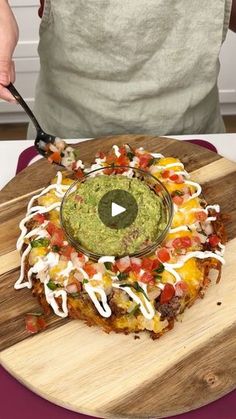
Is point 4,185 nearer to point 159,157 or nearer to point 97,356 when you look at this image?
point 159,157

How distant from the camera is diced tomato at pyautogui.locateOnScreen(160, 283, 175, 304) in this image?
1.17 metres

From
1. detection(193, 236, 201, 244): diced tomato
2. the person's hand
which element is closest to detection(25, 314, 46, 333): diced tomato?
detection(193, 236, 201, 244): diced tomato

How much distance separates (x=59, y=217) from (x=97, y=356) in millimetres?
317

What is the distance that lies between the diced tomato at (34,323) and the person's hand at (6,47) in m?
0.51

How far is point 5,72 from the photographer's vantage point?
54.1 inches

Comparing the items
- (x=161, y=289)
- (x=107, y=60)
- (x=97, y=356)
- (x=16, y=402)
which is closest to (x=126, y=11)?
(x=107, y=60)

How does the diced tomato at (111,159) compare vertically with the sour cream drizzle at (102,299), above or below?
above

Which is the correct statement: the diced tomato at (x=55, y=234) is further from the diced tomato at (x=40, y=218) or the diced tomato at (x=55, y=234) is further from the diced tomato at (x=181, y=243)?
the diced tomato at (x=181, y=243)

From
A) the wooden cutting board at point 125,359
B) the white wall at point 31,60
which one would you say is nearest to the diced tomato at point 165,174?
the wooden cutting board at point 125,359

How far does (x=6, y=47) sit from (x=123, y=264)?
61 cm

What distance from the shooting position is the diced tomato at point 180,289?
3.83 feet

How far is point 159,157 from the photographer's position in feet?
4.68

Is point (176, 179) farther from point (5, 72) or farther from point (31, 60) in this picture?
point (31, 60)

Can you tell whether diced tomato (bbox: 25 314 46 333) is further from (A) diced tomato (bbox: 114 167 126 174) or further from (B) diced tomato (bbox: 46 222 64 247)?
(A) diced tomato (bbox: 114 167 126 174)
